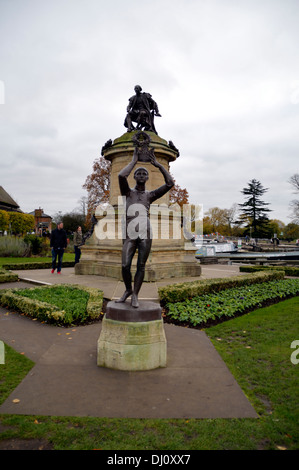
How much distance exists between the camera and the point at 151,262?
473 inches

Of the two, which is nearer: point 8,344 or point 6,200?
point 8,344

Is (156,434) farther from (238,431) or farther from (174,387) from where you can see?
(174,387)

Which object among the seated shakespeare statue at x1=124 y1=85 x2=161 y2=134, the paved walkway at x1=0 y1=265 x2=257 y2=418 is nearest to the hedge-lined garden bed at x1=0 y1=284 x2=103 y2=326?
the paved walkway at x1=0 y1=265 x2=257 y2=418

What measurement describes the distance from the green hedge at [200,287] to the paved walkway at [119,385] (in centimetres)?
228

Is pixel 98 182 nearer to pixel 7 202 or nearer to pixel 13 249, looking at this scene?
pixel 13 249

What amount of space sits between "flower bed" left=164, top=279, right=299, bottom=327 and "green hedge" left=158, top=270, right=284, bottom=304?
16cm

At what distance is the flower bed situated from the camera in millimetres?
7273

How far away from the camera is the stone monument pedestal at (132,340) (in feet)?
15.1

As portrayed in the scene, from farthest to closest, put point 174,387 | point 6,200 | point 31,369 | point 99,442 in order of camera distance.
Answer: point 6,200
point 31,369
point 174,387
point 99,442

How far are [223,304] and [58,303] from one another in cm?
417

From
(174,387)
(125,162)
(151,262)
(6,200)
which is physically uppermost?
(6,200)

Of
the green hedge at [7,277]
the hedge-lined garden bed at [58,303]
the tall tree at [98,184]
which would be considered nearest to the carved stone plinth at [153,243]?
the green hedge at [7,277]
